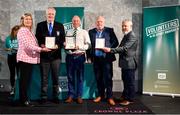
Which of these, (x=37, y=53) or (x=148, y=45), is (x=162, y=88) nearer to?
(x=148, y=45)

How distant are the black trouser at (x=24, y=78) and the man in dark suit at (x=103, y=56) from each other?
1.24 m

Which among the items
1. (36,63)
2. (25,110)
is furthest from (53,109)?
(36,63)

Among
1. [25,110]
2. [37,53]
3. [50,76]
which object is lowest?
[25,110]

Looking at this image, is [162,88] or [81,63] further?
[162,88]

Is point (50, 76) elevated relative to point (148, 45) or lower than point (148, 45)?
lower

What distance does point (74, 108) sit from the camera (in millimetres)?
6207

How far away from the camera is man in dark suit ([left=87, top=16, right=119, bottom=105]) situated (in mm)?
6520

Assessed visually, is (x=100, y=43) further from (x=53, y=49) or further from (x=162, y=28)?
(x=162, y=28)

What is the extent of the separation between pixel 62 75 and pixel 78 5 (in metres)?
2.02

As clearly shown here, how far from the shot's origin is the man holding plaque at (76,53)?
21.2 feet

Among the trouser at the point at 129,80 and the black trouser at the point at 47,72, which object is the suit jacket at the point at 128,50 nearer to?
the trouser at the point at 129,80

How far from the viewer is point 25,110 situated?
6.02 m

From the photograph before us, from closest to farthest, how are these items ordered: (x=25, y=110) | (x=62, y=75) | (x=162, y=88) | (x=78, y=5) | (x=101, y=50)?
(x=25, y=110), (x=101, y=50), (x=62, y=75), (x=162, y=88), (x=78, y=5)

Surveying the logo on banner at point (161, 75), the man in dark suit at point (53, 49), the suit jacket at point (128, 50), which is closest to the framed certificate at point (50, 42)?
the man in dark suit at point (53, 49)
